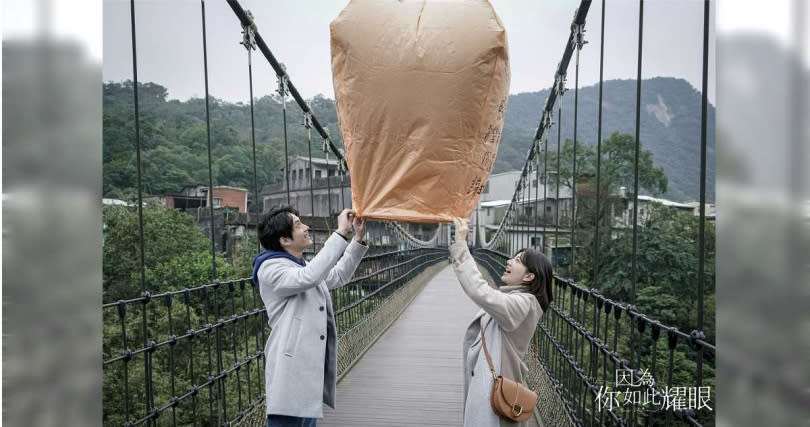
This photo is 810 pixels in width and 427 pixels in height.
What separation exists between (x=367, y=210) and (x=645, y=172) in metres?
23.7

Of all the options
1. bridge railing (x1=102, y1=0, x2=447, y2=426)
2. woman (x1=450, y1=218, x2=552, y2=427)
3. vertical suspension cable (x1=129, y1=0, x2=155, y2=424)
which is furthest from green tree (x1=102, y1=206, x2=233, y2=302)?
woman (x1=450, y1=218, x2=552, y2=427)

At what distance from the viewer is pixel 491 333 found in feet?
5.77

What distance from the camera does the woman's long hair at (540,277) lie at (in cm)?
176

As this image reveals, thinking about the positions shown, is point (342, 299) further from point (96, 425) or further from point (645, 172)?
point (645, 172)

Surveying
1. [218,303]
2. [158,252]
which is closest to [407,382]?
[218,303]

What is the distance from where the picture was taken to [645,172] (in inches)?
932

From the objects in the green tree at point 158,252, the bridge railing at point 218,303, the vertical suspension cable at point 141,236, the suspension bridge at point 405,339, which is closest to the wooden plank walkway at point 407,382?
the suspension bridge at point 405,339

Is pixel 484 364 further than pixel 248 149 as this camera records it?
No

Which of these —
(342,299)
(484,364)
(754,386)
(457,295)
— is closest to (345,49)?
(484,364)

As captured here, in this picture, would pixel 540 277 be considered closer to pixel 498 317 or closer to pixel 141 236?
pixel 498 317

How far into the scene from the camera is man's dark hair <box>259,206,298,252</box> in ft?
6.17

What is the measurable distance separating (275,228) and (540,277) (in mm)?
783

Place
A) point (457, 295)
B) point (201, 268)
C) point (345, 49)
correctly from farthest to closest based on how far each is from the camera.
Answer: point (201, 268)
point (457, 295)
point (345, 49)

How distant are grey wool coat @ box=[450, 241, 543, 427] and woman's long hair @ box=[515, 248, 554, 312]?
0.02m
